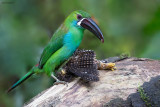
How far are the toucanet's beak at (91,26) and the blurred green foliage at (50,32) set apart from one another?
2.84ft

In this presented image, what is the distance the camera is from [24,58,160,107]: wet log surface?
304cm

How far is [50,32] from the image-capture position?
210 inches

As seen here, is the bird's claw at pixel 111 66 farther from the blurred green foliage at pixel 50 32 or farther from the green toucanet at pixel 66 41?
the blurred green foliage at pixel 50 32

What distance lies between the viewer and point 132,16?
5.55 m

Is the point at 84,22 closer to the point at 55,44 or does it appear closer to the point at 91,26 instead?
the point at 91,26

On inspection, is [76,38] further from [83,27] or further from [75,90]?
[75,90]

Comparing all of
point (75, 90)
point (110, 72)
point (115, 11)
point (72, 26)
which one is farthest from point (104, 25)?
point (75, 90)

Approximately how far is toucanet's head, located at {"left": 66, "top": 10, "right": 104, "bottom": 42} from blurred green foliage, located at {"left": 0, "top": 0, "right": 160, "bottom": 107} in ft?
2.74

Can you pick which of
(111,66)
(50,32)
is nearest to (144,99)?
(111,66)

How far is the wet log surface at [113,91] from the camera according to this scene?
3.04 m

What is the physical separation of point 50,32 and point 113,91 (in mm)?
2367

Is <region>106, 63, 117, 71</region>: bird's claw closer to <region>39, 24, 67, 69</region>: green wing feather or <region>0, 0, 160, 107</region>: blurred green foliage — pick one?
<region>39, 24, 67, 69</region>: green wing feather

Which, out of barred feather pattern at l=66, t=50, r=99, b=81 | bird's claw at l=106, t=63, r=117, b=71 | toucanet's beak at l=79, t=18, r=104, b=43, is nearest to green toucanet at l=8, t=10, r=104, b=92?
toucanet's beak at l=79, t=18, r=104, b=43

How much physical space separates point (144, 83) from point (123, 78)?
220mm
